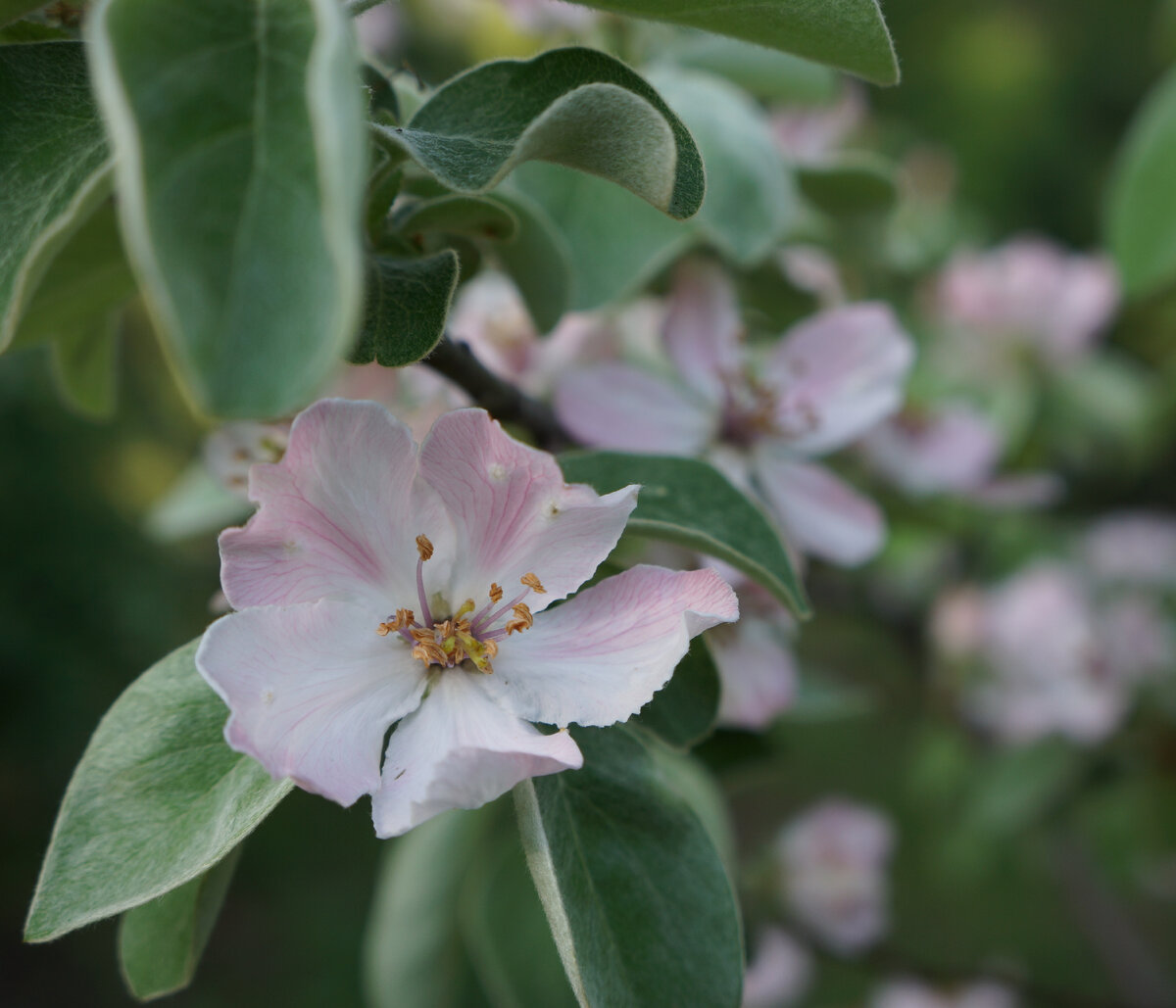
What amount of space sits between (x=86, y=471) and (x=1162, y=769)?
2516mm

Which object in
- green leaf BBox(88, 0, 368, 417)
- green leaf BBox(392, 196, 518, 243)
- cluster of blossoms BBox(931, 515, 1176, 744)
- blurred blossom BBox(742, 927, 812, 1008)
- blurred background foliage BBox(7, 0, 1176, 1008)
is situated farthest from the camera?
blurred background foliage BBox(7, 0, 1176, 1008)

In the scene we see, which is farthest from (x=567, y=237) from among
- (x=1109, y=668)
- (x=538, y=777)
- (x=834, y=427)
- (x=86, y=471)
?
(x=86, y=471)

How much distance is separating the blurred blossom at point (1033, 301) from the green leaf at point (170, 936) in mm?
1257

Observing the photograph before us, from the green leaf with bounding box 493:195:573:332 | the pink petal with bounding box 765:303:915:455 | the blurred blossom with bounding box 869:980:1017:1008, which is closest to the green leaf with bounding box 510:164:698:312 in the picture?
the green leaf with bounding box 493:195:573:332

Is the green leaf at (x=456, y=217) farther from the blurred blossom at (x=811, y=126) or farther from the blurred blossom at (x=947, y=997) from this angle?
the blurred blossom at (x=947, y=997)

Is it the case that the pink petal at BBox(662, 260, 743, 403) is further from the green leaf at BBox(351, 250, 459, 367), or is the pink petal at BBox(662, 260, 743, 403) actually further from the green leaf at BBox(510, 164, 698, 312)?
the green leaf at BBox(351, 250, 459, 367)

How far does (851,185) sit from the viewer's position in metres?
0.83

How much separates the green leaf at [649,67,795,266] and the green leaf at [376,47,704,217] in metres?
0.21

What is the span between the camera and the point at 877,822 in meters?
1.28

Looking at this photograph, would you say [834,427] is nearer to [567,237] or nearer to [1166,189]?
[567,237]

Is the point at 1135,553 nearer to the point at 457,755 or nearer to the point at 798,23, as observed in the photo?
the point at 798,23

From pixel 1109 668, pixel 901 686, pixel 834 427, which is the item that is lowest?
pixel 901 686

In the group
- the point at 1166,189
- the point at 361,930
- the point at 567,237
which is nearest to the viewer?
the point at 567,237

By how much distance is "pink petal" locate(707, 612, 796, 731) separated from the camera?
646 millimetres
